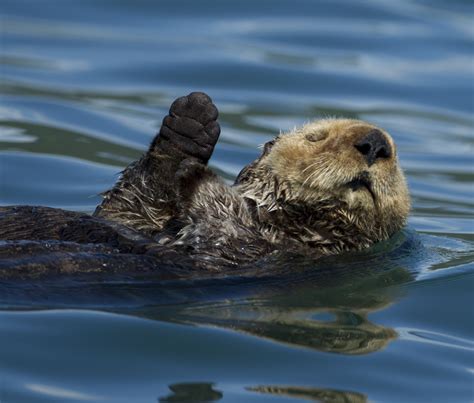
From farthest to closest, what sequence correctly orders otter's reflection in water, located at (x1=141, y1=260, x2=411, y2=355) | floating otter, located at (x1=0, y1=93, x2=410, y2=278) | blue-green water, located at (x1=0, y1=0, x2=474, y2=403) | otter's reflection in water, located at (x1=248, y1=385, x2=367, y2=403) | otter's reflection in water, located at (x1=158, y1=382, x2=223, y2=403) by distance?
floating otter, located at (x1=0, y1=93, x2=410, y2=278), otter's reflection in water, located at (x1=141, y1=260, x2=411, y2=355), blue-green water, located at (x1=0, y1=0, x2=474, y2=403), otter's reflection in water, located at (x1=248, y1=385, x2=367, y2=403), otter's reflection in water, located at (x1=158, y1=382, x2=223, y2=403)

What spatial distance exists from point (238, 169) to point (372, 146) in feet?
13.5

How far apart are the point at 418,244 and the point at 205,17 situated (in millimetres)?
8186

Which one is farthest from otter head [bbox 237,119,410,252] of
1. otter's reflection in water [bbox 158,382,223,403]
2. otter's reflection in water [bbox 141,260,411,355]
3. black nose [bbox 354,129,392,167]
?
otter's reflection in water [bbox 158,382,223,403]

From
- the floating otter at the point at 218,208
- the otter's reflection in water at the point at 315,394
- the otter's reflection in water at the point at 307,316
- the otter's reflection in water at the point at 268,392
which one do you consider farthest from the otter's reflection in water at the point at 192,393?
the floating otter at the point at 218,208

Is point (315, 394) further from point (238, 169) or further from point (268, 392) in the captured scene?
point (238, 169)

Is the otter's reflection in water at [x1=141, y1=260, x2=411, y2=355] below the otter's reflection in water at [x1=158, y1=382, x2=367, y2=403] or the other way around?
the other way around

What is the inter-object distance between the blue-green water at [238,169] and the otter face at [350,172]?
1.00 ft

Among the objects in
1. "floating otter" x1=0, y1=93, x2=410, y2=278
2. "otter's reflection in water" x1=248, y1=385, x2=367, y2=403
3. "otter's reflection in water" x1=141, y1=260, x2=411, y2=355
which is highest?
"floating otter" x1=0, y1=93, x2=410, y2=278

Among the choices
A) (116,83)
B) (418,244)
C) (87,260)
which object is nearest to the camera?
(87,260)

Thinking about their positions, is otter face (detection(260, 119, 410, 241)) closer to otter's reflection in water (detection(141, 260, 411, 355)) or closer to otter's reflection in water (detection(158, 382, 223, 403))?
otter's reflection in water (detection(141, 260, 411, 355))

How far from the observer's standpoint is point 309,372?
4770 millimetres

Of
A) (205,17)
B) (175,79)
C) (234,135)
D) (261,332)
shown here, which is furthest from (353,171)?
(205,17)

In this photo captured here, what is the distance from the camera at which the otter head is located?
236 inches

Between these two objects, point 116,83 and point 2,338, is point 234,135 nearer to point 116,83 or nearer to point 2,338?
point 116,83
